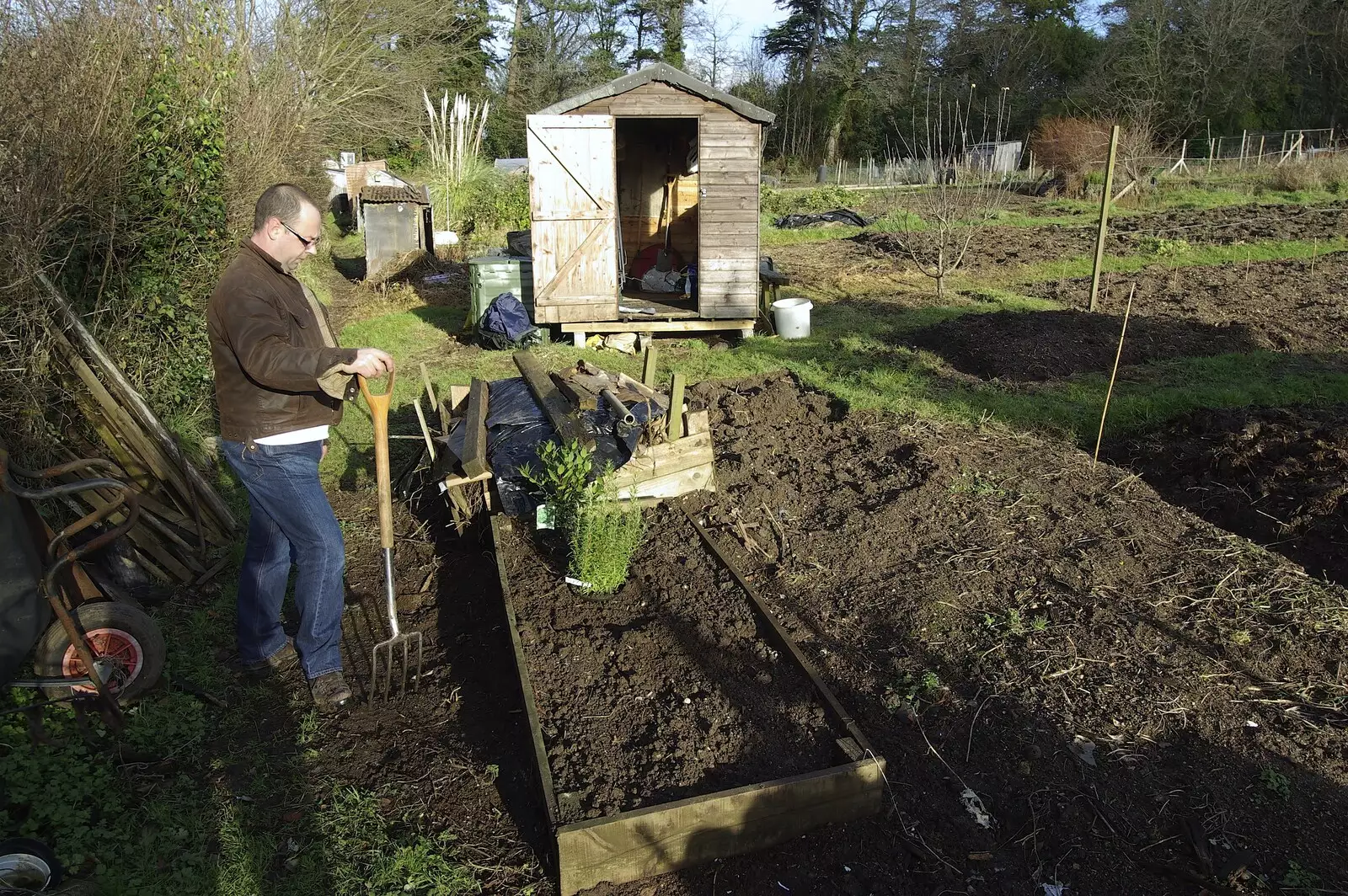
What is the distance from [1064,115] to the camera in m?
32.1

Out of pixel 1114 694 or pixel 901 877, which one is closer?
pixel 901 877

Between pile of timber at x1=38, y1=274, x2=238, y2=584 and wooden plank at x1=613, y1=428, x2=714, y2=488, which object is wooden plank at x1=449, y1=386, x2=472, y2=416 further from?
wooden plank at x1=613, y1=428, x2=714, y2=488

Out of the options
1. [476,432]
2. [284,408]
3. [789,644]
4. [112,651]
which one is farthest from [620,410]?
[112,651]

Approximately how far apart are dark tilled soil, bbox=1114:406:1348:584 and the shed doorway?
28.5 ft

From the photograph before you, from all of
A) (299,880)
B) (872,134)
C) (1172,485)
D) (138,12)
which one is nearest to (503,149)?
(872,134)

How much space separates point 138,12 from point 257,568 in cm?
537

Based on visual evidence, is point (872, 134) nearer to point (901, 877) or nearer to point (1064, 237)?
point (1064, 237)

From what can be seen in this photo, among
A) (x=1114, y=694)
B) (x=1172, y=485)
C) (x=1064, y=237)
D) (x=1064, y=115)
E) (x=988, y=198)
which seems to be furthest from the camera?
(x=1064, y=115)

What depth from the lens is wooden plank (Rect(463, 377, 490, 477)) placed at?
5.21 meters

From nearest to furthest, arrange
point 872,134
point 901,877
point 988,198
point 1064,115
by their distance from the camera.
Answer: point 901,877 → point 988,198 → point 1064,115 → point 872,134

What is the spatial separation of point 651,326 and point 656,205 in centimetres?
479

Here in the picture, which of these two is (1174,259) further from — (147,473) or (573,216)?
(147,473)

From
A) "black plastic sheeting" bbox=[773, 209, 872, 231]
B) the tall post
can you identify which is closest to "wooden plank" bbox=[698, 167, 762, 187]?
the tall post

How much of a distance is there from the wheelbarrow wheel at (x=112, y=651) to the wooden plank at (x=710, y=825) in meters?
2.14
